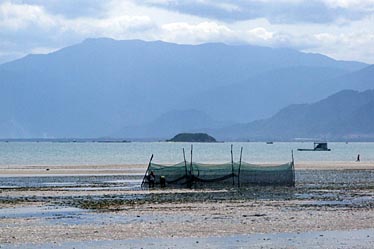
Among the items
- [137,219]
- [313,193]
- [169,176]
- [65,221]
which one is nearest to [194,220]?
[137,219]

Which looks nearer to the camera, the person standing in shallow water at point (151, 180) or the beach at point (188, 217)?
the beach at point (188, 217)

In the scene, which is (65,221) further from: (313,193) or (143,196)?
(313,193)

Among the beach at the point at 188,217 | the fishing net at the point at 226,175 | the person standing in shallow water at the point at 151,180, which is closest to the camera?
the beach at the point at 188,217

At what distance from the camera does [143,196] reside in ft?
140

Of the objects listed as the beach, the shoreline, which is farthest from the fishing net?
the shoreline

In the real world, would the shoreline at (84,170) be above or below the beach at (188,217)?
above

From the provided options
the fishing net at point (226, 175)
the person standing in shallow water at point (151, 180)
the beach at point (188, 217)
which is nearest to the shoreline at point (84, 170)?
the fishing net at point (226, 175)

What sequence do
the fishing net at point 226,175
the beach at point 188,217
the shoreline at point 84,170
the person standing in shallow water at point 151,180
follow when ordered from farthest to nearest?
the shoreline at point 84,170, the fishing net at point 226,175, the person standing in shallow water at point 151,180, the beach at point 188,217

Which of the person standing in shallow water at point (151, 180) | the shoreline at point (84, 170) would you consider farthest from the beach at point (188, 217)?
the shoreline at point (84, 170)

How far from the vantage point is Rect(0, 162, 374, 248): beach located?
80.2ft

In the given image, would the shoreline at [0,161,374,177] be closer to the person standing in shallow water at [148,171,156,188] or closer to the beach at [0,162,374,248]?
the person standing in shallow water at [148,171,156,188]

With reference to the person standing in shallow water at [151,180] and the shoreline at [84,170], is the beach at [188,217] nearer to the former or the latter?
the person standing in shallow water at [151,180]

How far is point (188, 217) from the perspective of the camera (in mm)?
30938

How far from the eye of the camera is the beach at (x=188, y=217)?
962 inches
